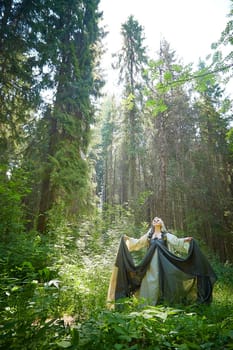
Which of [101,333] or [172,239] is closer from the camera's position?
[101,333]

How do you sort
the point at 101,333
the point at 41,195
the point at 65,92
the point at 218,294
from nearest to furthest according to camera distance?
the point at 101,333 → the point at 218,294 → the point at 41,195 → the point at 65,92

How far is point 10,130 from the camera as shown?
7.43 meters

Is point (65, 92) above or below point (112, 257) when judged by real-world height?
above

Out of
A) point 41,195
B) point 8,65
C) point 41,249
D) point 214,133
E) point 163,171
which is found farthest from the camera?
point 214,133

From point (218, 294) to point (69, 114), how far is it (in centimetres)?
790

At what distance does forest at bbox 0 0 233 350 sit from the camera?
1895 mm

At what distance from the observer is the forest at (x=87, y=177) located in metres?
1.89

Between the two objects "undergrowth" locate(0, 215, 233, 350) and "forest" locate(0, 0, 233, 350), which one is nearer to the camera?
"undergrowth" locate(0, 215, 233, 350)

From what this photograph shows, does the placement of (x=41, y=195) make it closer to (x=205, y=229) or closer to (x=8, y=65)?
(x=8, y=65)

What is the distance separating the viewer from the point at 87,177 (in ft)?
27.8

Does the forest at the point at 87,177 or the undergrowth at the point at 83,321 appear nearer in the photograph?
the undergrowth at the point at 83,321

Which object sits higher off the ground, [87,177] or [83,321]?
[87,177]

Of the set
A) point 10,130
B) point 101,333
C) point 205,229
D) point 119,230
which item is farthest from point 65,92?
point 205,229

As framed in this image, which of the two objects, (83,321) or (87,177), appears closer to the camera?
(83,321)
